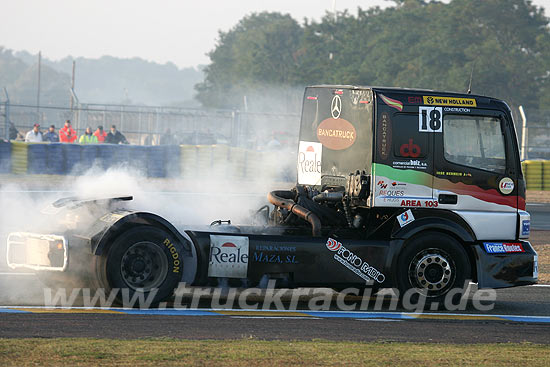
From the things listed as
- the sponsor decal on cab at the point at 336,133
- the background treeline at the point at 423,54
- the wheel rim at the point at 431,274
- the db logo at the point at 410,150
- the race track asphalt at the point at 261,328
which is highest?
the background treeline at the point at 423,54

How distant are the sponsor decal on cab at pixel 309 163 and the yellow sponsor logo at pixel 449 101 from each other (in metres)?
1.50

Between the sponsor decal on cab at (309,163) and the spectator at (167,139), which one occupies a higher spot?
the spectator at (167,139)

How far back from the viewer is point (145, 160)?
85.0 ft

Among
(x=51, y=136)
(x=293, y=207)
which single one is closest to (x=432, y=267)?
(x=293, y=207)

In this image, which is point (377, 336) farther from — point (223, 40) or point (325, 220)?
point (223, 40)

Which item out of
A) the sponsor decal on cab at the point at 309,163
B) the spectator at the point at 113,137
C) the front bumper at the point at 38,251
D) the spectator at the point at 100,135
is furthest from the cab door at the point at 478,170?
the spectator at the point at 100,135

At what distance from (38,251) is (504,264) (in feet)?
16.8

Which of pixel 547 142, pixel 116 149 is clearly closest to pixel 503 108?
pixel 116 149

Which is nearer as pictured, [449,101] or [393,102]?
[393,102]

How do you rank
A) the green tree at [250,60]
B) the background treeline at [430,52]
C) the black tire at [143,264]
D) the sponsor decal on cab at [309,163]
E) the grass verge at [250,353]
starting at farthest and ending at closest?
the green tree at [250,60], the background treeline at [430,52], the sponsor decal on cab at [309,163], the black tire at [143,264], the grass verge at [250,353]

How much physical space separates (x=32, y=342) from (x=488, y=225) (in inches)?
205

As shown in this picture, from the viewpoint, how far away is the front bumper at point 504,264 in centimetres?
933

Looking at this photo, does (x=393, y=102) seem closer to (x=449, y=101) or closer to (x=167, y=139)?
(x=449, y=101)

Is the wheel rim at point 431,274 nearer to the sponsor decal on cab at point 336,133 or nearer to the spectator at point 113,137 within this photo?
the sponsor decal on cab at point 336,133
